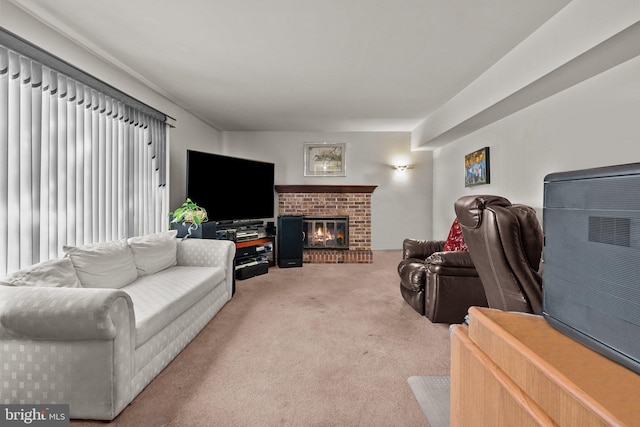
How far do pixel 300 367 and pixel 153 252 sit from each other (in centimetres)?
183

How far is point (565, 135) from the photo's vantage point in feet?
9.15

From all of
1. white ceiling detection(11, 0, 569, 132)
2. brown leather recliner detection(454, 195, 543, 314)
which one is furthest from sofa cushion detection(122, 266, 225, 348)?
white ceiling detection(11, 0, 569, 132)

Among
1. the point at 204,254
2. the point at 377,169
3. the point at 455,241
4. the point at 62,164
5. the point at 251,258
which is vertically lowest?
the point at 251,258

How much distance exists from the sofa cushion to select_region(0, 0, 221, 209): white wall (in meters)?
1.72

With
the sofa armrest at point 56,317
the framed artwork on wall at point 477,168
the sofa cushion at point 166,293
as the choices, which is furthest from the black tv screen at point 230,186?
the framed artwork on wall at point 477,168

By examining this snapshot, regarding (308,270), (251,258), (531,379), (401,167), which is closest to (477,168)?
(401,167)

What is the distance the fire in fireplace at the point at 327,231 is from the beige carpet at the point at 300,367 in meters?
2.34

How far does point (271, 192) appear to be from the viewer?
18.1 feet

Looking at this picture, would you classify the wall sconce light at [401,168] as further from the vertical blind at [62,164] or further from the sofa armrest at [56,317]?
the sofa armrest at [56,317]

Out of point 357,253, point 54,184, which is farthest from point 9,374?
point 357,253

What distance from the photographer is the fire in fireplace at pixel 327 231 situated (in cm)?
574

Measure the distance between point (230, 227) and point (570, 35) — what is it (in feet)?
14.0

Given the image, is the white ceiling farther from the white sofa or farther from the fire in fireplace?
the fire in fireplace

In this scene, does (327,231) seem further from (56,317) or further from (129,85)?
(56,317)
